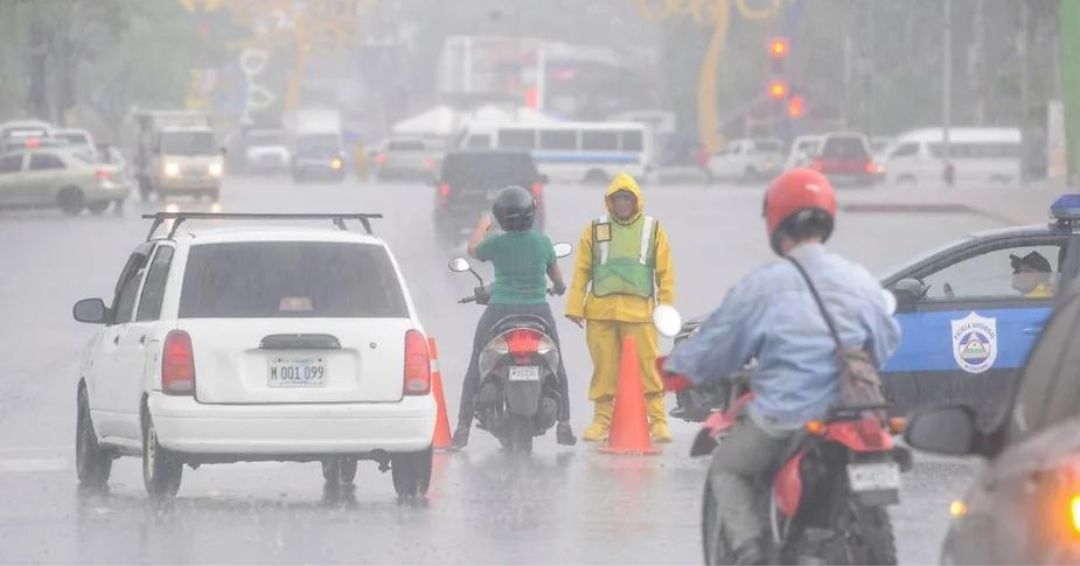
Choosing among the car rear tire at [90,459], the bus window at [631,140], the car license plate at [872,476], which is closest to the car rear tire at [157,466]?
the car rear tire at [90,459]

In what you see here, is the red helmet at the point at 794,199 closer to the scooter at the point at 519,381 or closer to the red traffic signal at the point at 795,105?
the scooter at the point at 519,381

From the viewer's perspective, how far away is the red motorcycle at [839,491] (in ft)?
22.3

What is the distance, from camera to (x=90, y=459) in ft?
43.8

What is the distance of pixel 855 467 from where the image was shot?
6.79 m

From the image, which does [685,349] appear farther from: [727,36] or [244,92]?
[244,92]

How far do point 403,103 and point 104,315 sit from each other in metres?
133

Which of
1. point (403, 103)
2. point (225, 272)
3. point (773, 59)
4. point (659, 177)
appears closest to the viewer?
point (225, 272)

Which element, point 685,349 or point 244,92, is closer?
point 685,349

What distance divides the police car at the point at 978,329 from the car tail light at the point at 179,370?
167 inches

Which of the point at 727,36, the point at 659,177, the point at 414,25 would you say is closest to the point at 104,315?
the point at 659,177

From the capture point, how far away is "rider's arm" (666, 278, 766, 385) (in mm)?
7230

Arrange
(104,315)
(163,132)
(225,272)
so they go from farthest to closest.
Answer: (163,132)
(104,315)
(225,272)

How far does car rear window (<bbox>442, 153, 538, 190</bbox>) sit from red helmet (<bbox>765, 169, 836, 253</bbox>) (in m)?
34.4

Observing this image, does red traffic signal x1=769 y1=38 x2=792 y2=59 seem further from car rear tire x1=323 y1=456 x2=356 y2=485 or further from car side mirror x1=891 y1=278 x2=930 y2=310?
car rear tire x1=323 y1=456 x2=356 y2=485
